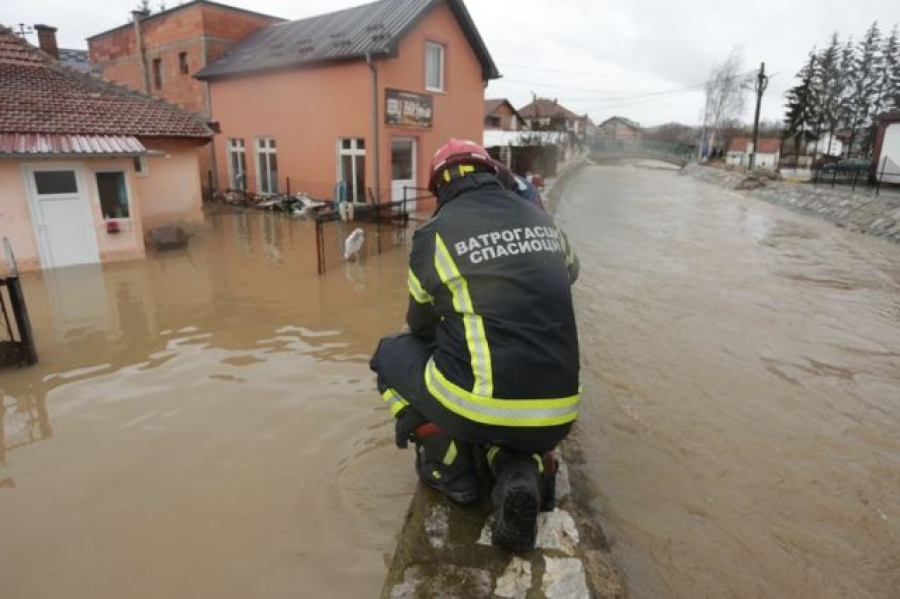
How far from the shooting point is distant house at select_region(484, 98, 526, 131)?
45737mm

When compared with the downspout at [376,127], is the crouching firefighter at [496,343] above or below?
below

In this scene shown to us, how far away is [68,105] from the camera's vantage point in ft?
34.2

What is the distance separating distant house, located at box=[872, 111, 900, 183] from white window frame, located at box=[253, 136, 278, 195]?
23087 millimetres

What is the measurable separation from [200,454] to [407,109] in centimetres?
1274

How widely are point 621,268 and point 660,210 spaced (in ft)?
39.0

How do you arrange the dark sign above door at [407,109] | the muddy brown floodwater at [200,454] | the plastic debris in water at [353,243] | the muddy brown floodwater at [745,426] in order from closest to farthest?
the muddy brown floodwater at [200,454] → the muddy brown floodwater at [745,426] → the plastic debris in water at [353,243] → the dark sign above door at [407,109]

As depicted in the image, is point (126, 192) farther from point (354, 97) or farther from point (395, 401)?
point (395, 401)

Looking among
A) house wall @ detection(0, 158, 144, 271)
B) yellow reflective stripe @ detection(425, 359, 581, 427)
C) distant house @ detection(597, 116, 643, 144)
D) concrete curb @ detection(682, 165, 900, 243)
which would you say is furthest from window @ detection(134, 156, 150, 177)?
distant house @ detection(597, 116, 643, 144)

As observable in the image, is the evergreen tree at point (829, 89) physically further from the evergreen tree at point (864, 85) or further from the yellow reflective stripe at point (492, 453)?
the yellow reflective stripe at point (492, 453)

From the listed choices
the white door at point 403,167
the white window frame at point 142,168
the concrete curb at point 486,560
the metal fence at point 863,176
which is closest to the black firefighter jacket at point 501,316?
the concrete curb at point 486,560

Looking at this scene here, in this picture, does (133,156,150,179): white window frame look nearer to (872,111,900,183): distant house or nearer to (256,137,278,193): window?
(256,137,278,193): window

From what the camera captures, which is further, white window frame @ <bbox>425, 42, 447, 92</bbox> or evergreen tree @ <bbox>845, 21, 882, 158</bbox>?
evergreen tree @ <bbox>845, 21, 882, 158</bbox>

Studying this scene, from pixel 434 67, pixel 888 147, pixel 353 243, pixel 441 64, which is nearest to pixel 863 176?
pixel 888 147

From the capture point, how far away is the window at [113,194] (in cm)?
1000
